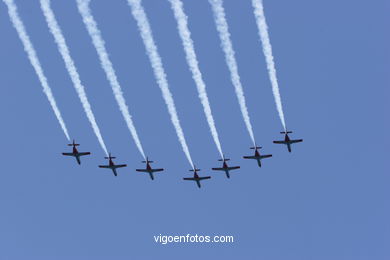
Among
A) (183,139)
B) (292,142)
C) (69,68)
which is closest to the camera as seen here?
(69,68)

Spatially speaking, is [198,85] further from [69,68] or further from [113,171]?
[113,171]

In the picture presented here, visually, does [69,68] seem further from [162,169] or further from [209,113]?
[162,169]

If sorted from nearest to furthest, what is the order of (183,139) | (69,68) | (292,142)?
(69,68) < (183,139) < (292,142)

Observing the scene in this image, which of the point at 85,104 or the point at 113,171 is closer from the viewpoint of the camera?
the point at 85,104

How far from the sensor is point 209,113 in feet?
143

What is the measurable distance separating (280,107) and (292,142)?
1286 centimetres

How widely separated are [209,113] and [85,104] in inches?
282

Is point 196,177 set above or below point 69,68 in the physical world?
below

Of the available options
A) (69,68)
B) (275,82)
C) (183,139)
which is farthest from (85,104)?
(275,82)

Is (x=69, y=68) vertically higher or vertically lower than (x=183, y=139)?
higher

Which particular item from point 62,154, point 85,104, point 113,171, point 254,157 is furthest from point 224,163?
point 85,104

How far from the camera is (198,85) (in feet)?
140

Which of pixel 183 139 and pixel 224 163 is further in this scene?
pixel 224 163

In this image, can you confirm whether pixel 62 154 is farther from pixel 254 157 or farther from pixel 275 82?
pixel 275 82
